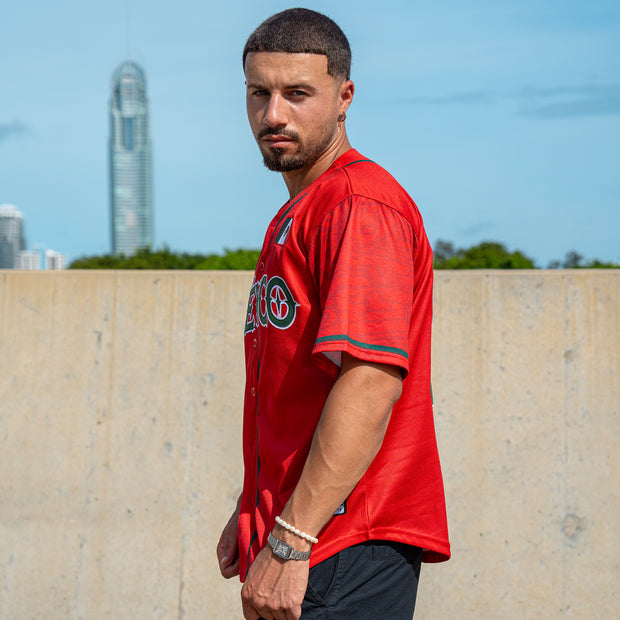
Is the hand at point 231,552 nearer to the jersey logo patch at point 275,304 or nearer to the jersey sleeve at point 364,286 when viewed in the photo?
the jersey logo patch at point 275,304

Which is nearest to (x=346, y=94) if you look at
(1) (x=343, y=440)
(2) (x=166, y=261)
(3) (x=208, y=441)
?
(1) (x=343, y=440)

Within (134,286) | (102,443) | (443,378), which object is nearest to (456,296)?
(443,378)

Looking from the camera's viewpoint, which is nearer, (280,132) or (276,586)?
(276,586)

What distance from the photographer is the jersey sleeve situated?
162 cm

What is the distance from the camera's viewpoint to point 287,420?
1.81 meters

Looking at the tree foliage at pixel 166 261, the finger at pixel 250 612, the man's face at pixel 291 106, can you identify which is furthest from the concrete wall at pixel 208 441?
the tree foliage at pixel 166 261

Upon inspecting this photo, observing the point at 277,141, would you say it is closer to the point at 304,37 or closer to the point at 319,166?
the point at 319,166

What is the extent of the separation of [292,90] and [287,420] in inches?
31.8

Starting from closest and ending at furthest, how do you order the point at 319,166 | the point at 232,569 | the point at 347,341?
the point at 347,341 < the point at 319,166 < the point at 232,569

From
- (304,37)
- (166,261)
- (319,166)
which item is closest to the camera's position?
(304,37)

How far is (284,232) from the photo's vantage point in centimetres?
183

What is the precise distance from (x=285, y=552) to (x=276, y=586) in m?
0.08

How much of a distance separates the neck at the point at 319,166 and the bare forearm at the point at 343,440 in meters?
0.61

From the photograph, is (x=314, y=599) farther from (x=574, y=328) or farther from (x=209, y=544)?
(x=574, y=328)
